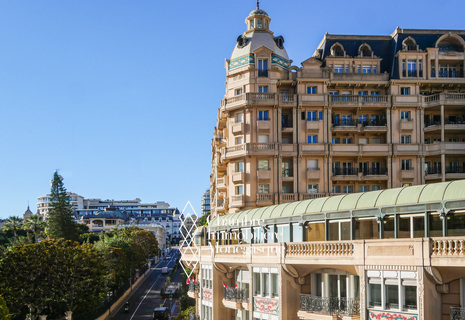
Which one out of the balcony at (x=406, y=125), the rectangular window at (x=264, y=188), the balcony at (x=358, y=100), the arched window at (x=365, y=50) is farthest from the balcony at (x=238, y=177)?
the arched window at (x=365, y=50)

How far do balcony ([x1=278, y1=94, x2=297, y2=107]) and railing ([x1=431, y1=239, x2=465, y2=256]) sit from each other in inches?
1734

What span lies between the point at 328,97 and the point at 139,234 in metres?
113

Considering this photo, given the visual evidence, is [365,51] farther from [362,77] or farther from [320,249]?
[320,249]

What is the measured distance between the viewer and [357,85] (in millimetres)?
67188

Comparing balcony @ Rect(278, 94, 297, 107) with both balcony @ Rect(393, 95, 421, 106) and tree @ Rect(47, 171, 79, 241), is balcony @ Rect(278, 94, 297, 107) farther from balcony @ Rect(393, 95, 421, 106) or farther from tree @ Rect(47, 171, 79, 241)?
tree @ Rect(47, 171, 79, 241)

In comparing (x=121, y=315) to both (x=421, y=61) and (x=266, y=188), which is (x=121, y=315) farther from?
(x=421, y=61)

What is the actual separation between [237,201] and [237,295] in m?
26.8

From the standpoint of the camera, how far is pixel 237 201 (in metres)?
65.5

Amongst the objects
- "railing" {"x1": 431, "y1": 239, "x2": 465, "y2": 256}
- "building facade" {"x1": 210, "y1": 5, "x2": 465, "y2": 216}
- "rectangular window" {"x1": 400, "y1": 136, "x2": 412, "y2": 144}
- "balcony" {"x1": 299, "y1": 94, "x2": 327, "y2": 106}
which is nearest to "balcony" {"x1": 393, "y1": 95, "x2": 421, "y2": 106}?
"building facade" {"x1": 210, "y1": 5, "x2": 465, "y2": 216}

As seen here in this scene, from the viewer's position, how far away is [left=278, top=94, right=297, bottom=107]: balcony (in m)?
66.2

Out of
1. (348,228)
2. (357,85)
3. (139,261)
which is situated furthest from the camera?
(139,261)

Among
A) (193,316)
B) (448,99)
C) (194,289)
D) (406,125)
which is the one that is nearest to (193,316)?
(193,316)

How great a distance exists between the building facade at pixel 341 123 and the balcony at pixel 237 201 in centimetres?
13

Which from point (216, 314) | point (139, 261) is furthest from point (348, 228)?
point (139, 261)
